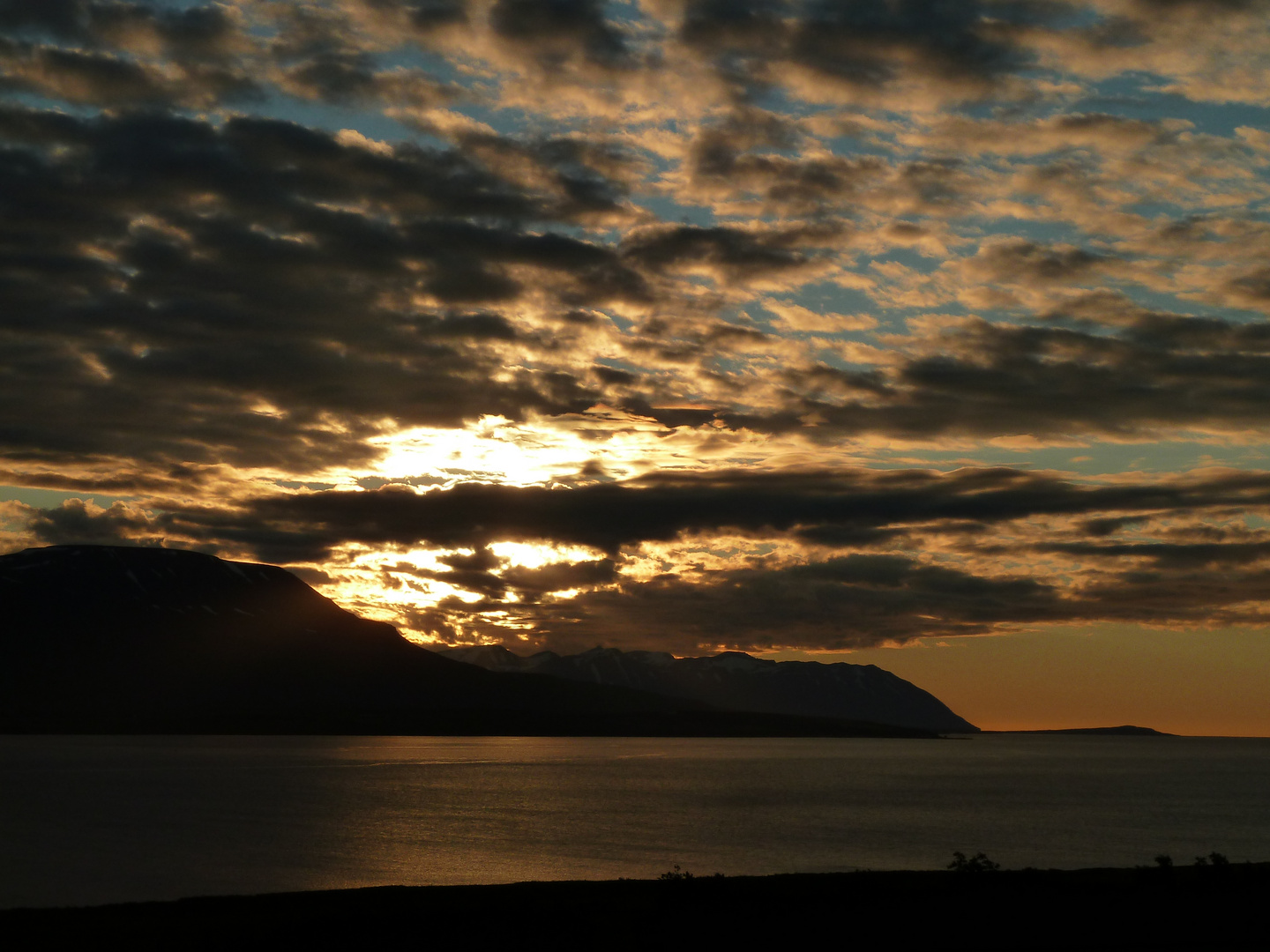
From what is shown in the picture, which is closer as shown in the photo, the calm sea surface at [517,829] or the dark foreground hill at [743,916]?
the dark foreground hill at [743,916]

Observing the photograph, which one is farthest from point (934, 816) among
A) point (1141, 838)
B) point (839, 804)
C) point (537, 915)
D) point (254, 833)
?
point (537, 915)

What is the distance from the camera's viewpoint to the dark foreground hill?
115 ft

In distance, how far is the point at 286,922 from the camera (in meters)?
37.0

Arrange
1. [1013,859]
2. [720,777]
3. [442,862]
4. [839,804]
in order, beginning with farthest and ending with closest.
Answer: [720,777] → [839,804] → [1013,859] → [442,862]

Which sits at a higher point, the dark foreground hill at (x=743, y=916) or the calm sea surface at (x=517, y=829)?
the dark foreground hill at (x=743, y=916)

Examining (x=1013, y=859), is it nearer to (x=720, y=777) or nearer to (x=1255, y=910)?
(x=1255, y=910)

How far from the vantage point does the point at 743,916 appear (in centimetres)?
3772

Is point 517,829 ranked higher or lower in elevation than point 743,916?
lower

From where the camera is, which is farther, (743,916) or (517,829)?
(517,829)

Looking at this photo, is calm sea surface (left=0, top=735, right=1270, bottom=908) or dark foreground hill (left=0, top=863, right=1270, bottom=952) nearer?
dark foreground hill (left=0, top=863, right=1270, bottom=952)

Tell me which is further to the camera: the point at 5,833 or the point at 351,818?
the point at 351,818

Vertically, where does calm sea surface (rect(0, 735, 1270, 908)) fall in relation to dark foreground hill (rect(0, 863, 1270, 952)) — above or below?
below

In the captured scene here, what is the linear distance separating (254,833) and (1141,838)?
→ 77380 millimetres

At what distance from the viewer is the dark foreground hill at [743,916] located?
34969mm
